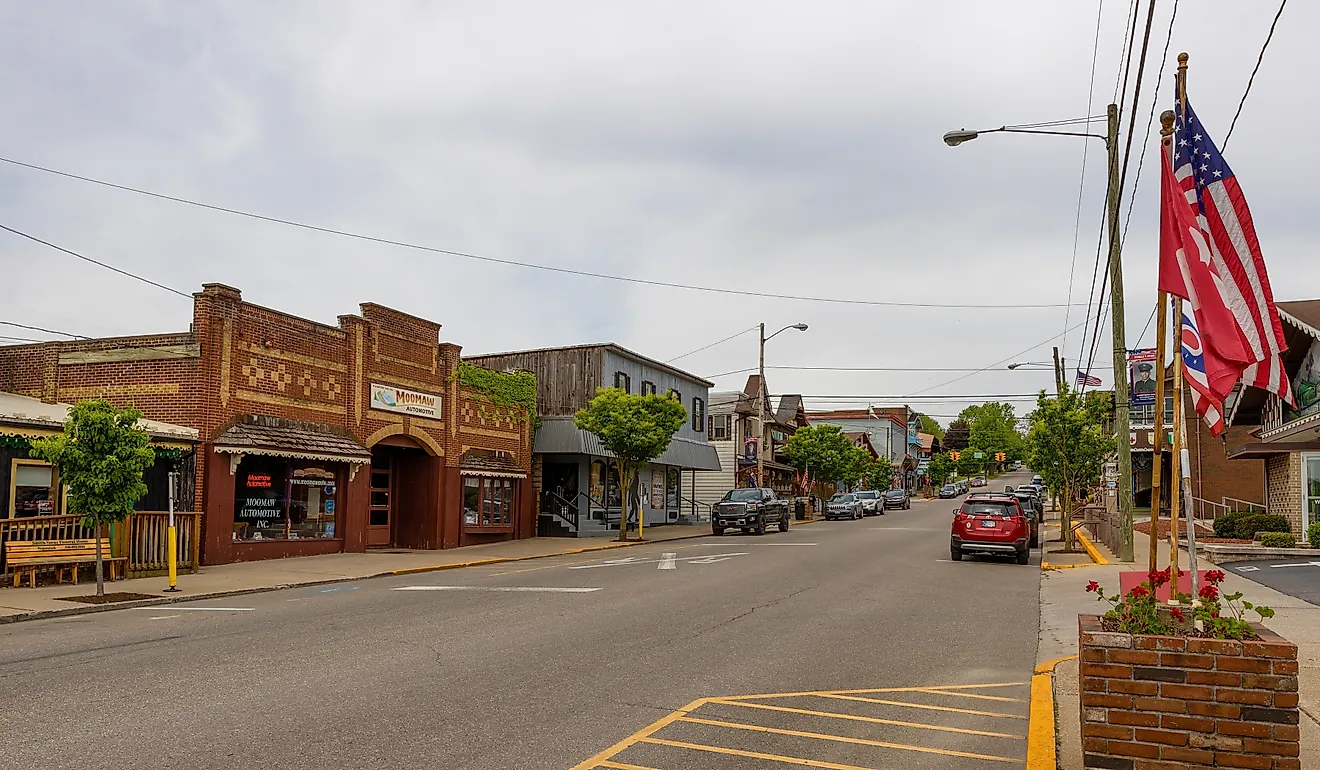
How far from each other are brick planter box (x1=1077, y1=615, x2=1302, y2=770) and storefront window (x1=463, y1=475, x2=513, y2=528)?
82.7ft

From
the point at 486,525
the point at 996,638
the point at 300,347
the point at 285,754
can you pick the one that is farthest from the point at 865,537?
the point at 285,754

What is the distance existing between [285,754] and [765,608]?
8.67 meters

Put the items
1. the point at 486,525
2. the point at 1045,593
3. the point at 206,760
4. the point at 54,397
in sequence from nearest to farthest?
the point at 206,760 < the point at 1045,593 < the point at 54,397 < the point at 486,525

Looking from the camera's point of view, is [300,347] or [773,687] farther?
[300,347]

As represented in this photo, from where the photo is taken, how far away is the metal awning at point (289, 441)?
20.9 metres

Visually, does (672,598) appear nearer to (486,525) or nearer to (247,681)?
(247,681)

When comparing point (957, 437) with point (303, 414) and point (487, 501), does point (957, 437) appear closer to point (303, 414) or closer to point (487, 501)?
point (487, 501)

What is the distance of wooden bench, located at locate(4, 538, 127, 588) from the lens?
52.4 feet

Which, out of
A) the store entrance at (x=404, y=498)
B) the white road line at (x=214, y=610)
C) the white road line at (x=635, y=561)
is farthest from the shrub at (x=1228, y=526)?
the white road line at (x=214, y=610)

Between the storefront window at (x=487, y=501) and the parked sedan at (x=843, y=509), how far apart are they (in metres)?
24.3

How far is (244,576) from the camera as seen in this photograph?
1861 cm

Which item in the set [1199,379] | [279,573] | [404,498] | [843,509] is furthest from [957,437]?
[1199,379]

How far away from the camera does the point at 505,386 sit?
3186 centimetres

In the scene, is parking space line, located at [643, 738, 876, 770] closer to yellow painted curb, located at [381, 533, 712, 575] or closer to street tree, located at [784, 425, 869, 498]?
yellow painted curb, located at [381, 533, 712, 575]
